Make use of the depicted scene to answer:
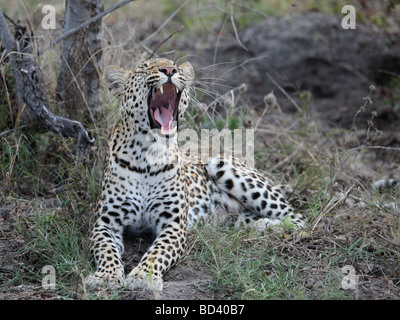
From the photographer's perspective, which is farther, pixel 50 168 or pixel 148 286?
pixel 50 168

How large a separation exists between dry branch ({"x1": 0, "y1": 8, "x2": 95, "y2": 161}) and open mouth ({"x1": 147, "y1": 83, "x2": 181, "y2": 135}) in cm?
82

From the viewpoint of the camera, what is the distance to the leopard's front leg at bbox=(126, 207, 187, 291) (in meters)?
4.94

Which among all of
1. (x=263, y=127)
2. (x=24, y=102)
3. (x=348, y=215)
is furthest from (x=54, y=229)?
(x=263, y=127)

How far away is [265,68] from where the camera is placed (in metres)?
11.1

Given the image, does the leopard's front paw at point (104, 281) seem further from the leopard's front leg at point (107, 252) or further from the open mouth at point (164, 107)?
the open mouth at point (164, 107)

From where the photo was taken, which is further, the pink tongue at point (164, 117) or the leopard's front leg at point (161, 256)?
the pink tongue at point (164, 117)

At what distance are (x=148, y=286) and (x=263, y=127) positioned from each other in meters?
4.60

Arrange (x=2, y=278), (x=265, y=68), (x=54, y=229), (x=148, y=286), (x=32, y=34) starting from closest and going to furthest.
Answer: (x=148, y=286) < (x=2, y=278) < (x=54, y=229) < (x=32, y=34) < (x=265, y=68)

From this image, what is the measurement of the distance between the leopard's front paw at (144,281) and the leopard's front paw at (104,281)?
7 centimetres

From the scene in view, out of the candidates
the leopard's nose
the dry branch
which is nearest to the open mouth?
the leopard's nose

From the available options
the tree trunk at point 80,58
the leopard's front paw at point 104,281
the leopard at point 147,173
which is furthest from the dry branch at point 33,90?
the leopard's front paw at point 104,281

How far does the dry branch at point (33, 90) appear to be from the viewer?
6254 millimetres
